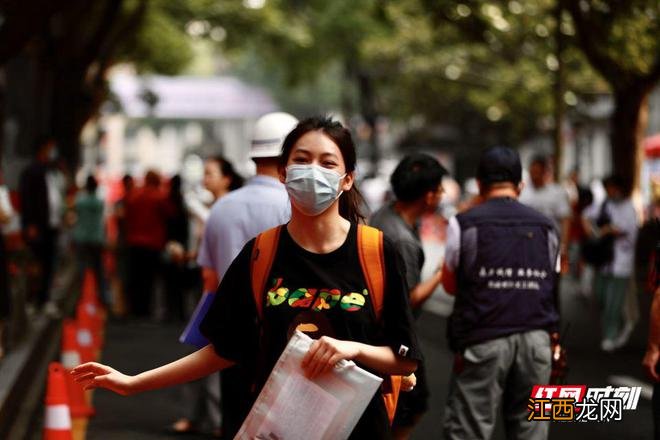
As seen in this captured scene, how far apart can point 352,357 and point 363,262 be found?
312mm

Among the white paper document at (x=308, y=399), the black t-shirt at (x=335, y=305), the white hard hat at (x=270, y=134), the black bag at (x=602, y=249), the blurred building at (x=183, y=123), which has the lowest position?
the black bag at (x=602, y=249)

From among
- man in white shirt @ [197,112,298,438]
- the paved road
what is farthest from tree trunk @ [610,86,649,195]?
man in white shirt @ [197,112,298,438]

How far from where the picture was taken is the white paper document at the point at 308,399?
13.6 feet

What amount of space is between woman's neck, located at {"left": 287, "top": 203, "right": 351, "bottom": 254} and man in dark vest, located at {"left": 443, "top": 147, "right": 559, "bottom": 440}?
215 centimetres

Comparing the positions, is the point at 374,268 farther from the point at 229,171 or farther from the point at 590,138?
the point at 590,138

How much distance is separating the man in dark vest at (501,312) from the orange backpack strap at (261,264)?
7.16 ft

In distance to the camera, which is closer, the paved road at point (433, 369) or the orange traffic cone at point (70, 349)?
the paved road at point (433, 369)

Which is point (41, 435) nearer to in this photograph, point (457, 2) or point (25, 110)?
point (457, 2)

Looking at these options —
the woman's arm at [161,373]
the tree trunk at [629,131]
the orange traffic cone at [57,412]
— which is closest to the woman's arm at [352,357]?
the woman's arm at [161,373]

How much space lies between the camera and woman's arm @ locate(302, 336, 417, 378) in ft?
13.5

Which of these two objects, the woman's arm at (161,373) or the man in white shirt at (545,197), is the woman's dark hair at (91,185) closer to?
the man in white shirt at (545,197)

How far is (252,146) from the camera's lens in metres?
7.14

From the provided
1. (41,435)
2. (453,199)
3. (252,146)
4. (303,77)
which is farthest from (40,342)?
(453,199)

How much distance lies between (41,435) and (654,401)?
15.4 feet
